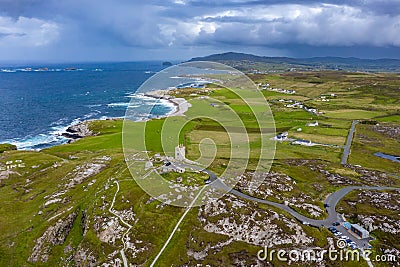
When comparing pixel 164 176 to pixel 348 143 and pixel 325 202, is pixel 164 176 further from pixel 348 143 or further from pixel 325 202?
pixel 348 143

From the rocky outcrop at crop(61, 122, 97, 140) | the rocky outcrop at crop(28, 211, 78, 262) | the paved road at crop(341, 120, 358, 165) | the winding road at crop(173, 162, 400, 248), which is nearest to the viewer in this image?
the winding road at crop(173, 162, 400, 248)

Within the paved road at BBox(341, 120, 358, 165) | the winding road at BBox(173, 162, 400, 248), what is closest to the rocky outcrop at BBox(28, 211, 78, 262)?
the winding road at BBox(173, 162, 400, 248)

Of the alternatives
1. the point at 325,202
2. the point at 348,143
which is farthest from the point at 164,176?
the point at 348,143

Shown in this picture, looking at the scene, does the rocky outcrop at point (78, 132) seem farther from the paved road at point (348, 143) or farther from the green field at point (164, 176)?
the paved road at point (348, 143)

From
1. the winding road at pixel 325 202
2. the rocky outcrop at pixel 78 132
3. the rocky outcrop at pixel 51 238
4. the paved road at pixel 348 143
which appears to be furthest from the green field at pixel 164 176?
the rocky outcrop at pixel 78 132

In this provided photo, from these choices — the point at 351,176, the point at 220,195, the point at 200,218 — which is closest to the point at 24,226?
the point at 200,218

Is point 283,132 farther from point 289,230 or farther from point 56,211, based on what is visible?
point 56,211

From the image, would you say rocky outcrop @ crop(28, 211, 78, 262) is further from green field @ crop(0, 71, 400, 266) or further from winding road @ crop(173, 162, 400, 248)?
winding road @ crop(173, 162, 400, 248)
